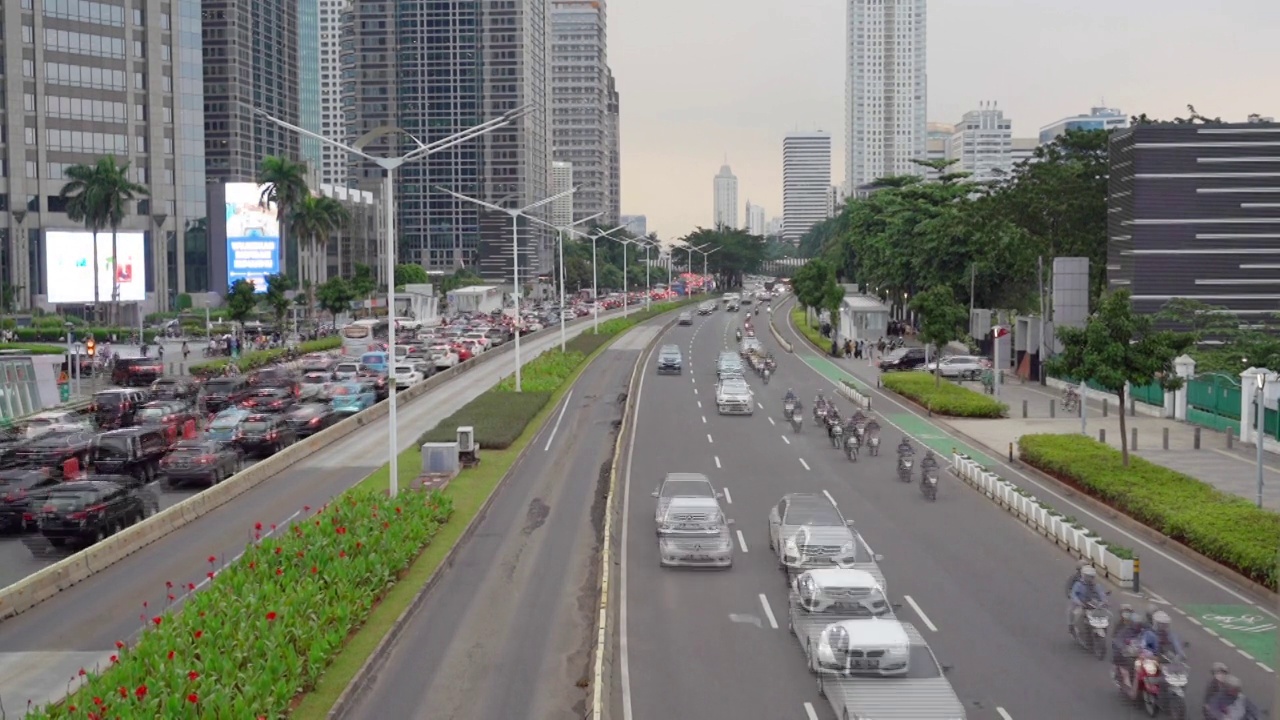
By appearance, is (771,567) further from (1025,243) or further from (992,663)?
(1025,243)

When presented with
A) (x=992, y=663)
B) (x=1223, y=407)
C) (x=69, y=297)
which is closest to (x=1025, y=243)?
(x=1223, y=407)

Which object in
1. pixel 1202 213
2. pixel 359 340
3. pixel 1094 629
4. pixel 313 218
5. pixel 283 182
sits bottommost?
pixel 1094 629

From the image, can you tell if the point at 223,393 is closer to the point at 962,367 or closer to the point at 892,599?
the point at 962,367

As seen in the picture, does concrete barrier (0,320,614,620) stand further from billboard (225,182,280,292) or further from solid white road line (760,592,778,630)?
billboard (225,182,280,292)

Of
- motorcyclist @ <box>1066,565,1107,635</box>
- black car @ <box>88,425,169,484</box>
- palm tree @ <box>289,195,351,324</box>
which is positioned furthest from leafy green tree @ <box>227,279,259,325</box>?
motorcyclist @ <box>1066,565,1107,635</box>

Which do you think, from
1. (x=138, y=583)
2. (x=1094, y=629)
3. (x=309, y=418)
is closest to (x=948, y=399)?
(x=309, y=418)

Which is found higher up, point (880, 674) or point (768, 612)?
point (880, 674)
